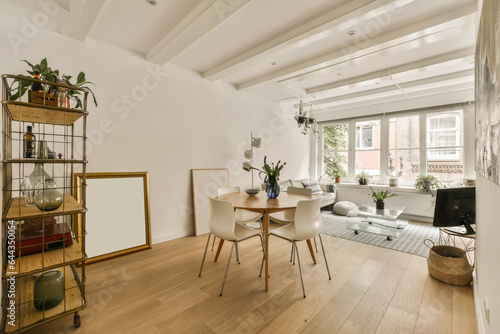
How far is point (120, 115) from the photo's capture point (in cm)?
312

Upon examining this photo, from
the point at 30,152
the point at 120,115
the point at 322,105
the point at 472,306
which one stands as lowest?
the point at 472,306

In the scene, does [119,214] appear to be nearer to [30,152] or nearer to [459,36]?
[30,152]

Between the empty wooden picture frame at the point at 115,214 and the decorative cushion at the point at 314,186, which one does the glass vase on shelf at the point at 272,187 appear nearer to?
the empty wooden picture frame at the point at 115,214

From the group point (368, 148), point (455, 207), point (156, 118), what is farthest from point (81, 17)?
point (368, 148)

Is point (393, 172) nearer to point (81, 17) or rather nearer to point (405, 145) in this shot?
point (405, 145)

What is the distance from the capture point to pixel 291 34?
8.68 feet

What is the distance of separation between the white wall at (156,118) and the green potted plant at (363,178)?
303cm

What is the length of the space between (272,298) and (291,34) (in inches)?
110

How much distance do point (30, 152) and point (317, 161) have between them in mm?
6324

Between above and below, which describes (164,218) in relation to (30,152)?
below

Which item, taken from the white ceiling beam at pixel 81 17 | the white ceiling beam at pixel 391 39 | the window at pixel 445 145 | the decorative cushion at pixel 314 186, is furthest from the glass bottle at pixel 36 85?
the window at pixel 445 145

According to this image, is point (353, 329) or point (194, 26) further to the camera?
point (194, 26)

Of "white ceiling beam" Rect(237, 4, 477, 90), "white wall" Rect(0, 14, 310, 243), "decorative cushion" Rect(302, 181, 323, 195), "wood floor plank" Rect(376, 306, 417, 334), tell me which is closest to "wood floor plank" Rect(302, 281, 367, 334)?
"wood floor plank" Rect(376, 306, 417, 334)

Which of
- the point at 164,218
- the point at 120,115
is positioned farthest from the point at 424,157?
the point at 120,115
